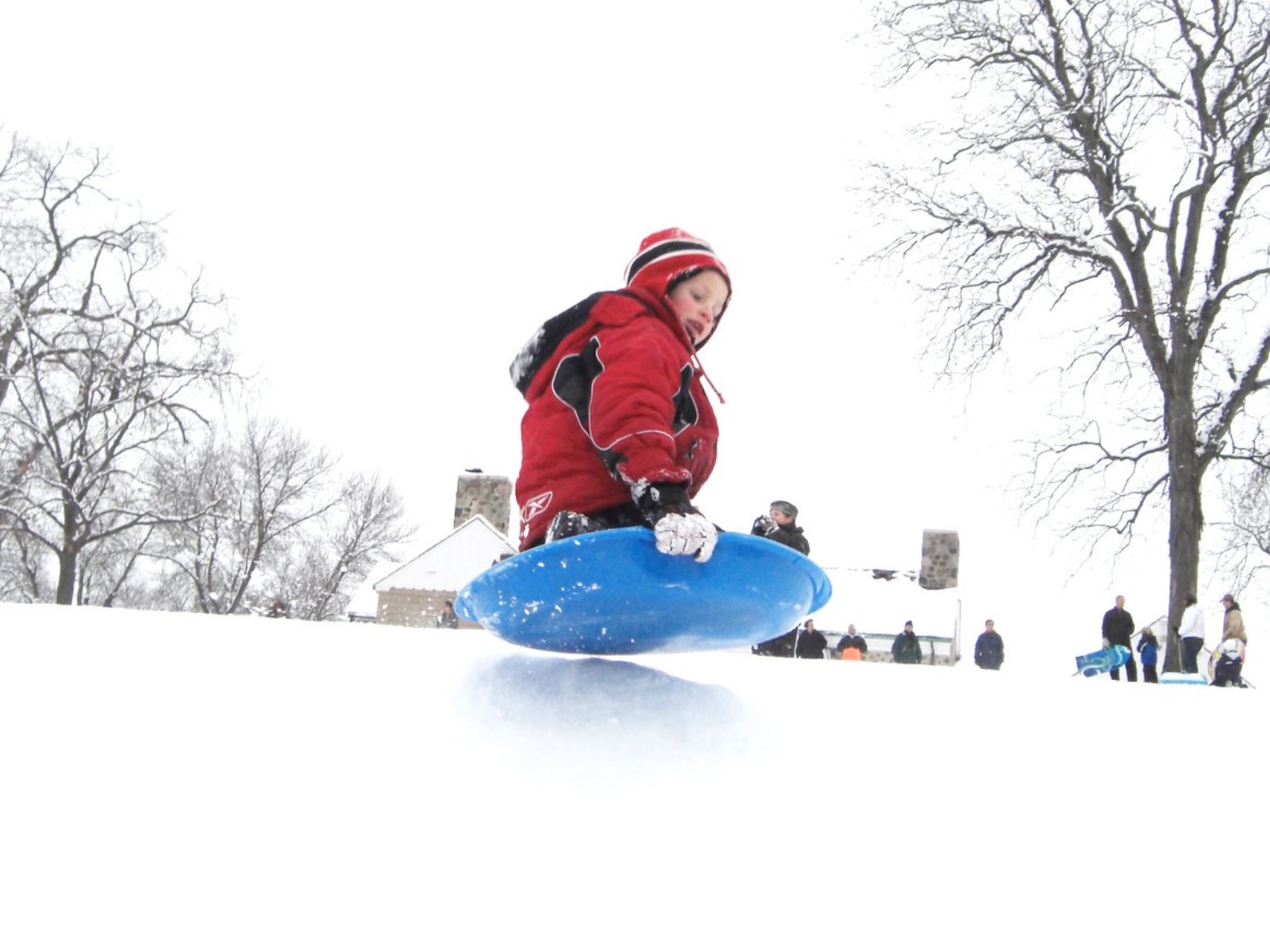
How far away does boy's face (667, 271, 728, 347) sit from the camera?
2053 millimetres

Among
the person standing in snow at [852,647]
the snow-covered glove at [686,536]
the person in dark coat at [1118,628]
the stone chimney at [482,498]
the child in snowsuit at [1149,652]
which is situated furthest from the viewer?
the stone chimney at [482,498]

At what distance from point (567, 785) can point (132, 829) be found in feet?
1.28

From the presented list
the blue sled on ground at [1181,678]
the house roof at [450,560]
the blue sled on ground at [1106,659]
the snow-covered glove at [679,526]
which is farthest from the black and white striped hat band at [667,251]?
the house roof at [450,560]

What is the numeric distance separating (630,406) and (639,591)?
35cm

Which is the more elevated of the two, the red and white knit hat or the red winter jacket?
the red and white knit hat

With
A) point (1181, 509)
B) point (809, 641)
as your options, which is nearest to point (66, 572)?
point (809, 641)

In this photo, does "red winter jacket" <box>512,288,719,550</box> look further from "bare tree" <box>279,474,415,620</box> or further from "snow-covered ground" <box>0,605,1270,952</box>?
"bare tree" <box>279,474,415,620</box>

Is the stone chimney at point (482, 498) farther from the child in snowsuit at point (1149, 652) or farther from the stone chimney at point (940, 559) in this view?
the child in snowsuit at point (1149, 652)

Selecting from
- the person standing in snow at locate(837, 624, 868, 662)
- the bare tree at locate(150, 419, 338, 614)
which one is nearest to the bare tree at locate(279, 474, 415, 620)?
the bare tree at locate(150, 419, 338, 614)

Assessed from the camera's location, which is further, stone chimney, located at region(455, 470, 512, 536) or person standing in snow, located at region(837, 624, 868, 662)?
stone chimney, located at region(455, 470, 512, 536)

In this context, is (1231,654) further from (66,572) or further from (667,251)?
(66,572)

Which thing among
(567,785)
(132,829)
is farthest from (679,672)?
(132,829)

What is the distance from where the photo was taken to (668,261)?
6.75 feet

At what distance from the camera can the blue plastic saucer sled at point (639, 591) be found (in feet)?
4.84
